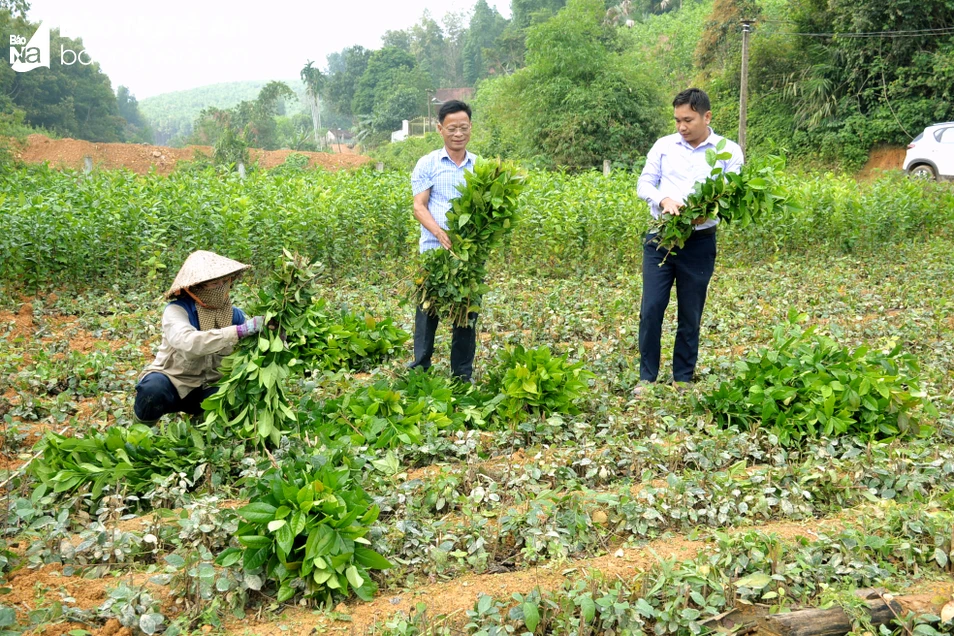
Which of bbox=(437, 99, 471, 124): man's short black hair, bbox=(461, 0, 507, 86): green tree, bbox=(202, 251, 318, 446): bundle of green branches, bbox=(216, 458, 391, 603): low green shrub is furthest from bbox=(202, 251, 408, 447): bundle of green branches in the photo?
bbox=(461, 0, 507, 86): green tree

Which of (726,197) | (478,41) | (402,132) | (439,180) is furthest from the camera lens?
(478,41)

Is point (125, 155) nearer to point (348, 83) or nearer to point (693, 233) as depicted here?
point (693, 233)

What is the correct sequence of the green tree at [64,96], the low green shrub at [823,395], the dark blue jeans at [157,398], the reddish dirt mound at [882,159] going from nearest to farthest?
the dark blue jeans at [157,398], the low green shrub at [823,395], the reddish dirt mound at [882,159], the green tree at [64,96]

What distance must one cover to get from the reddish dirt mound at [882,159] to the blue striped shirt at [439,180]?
856 inches

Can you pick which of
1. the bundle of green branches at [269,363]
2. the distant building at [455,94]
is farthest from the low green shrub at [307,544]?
the distant building at [455,94]

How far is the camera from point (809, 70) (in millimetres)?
25031

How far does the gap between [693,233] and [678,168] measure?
15.0 inches

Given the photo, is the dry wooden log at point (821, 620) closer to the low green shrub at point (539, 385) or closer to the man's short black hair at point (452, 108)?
the low green shrub at point (539, 385)

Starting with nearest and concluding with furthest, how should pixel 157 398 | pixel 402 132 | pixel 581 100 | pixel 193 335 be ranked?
pixel 193 335 < pixel 157 398 < pixel 581 100 < pixel 402 132

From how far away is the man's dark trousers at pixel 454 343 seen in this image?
444cm

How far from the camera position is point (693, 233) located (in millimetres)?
4395

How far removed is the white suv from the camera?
16.4m

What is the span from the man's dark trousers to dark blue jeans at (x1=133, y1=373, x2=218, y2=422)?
123 cm

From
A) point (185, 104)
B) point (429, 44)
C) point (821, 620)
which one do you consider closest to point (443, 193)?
point (821, 620)
